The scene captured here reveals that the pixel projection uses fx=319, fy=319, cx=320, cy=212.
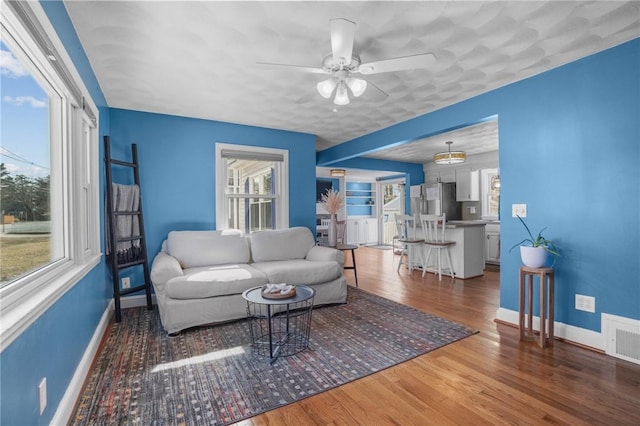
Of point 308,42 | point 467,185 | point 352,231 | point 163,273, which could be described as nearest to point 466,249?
point 467,185

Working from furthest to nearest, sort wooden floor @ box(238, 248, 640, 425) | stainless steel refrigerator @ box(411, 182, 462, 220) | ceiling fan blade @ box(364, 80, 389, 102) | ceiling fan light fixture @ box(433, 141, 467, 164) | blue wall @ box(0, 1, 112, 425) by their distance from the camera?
stainless steel refrigerator @ box(411, 182, 462, 220) → ceiling fan light fixture @ box(433, 141, 467, 164) → ceiling fan blade @ box(364, 80, 389, 102) → wooden floor @ box(238, 248, 640, 425) → blue wall @ box(0, 1, 112, 425)

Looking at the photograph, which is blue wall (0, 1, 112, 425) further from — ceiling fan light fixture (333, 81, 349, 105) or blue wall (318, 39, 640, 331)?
blue wall (318, 39, 640, 331)

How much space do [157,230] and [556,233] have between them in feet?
13.9

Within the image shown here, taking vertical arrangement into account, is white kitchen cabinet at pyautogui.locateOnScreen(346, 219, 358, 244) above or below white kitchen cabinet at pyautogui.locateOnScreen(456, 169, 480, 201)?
below

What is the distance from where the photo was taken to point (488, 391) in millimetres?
1980

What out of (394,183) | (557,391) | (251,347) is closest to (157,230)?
(251,347)

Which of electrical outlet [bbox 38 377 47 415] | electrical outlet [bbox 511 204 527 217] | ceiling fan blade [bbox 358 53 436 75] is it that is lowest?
electrical outlet [bbox 38 377 47 415]

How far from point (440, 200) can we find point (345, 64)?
5.75m

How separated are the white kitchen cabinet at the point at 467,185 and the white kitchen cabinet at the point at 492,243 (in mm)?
868

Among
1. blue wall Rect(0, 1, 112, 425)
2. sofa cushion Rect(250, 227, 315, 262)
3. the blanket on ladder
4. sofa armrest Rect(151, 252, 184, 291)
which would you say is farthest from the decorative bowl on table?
the blanket on ladder

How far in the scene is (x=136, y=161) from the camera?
3674mm

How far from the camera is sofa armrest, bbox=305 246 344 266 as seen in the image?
12.5ft

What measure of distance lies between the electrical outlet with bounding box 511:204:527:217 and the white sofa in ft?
6.10

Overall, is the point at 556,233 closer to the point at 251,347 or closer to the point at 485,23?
the point at 485,23
